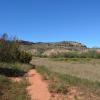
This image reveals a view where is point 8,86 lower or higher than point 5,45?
lower

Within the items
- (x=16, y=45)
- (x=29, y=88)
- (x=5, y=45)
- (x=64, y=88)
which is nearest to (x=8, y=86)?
(x=29, y=88)

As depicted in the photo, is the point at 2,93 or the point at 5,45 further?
the point at 5,45

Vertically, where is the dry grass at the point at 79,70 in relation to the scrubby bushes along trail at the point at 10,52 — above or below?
below

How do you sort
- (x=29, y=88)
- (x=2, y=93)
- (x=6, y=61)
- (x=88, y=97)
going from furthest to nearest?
(x=6, y=61) → (x=29, y=88) → (x=2, y=93) → (x=88, y=97)

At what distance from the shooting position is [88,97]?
1730 cm

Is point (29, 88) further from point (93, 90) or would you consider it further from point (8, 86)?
point (93, 90)

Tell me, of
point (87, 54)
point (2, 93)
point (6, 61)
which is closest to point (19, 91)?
point (2, 93)

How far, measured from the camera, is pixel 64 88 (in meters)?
19.0

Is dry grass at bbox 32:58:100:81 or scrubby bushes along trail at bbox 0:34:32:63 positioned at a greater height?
scrubby bushes along trail at bbox 0:34:32:63

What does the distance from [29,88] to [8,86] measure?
1.62 metres

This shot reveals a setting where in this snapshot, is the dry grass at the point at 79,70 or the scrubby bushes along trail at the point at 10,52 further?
the scrubby bushes along trail at the point at 10,52

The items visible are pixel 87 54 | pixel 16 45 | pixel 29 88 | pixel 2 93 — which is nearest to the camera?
pixel 2 93

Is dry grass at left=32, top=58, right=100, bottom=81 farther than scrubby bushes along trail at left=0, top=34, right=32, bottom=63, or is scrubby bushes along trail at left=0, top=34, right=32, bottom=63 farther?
scrubby bushes along trail at left=0, top=34, right=32, bottom=63

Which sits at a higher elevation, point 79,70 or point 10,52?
point 10,52
